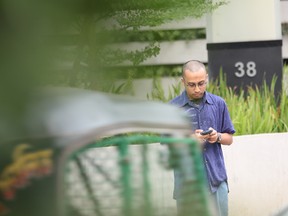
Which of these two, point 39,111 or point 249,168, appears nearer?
point 39,111

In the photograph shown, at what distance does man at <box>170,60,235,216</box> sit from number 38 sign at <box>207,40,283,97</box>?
4500 mm

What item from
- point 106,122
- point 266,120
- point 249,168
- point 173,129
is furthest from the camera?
point 266,120

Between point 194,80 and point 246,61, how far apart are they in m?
4.85

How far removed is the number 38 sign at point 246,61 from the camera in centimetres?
1173

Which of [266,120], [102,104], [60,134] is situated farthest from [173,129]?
[266,120]

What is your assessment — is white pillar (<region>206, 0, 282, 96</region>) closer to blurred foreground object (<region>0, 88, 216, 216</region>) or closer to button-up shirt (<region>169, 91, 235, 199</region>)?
button-up shirt (<region>169, 91, 235, 199</region>)

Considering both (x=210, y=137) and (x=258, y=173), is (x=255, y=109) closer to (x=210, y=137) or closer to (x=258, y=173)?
(x=258, y=173)

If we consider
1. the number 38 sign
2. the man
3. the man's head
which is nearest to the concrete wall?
the number 38 sign

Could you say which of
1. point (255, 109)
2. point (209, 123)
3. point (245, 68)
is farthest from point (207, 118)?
point (245, 68)

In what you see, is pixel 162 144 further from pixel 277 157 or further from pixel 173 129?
pixel 277 157

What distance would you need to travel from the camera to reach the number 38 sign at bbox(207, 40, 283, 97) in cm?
1173

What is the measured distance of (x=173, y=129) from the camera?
2.49 meters

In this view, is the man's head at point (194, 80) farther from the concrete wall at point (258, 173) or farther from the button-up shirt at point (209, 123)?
the concrete wall at point (258, 173)

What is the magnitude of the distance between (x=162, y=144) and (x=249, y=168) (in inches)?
281
